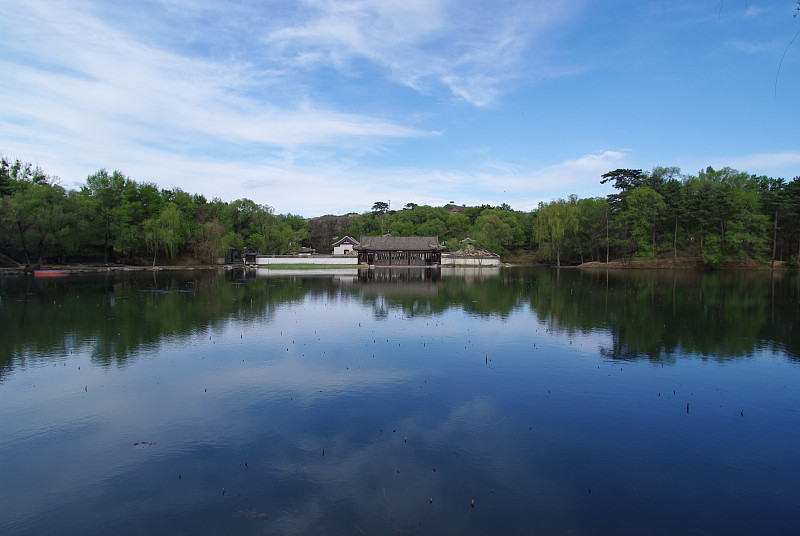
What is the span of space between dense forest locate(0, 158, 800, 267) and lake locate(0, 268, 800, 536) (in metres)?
38.9

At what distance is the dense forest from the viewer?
4784 cm

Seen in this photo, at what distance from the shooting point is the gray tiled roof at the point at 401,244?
206 ft

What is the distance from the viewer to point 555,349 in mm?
14422

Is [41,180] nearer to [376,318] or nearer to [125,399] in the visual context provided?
[376,318]

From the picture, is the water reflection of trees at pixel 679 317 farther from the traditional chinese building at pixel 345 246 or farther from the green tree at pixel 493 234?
the traditional chinese building at pixel 345 246

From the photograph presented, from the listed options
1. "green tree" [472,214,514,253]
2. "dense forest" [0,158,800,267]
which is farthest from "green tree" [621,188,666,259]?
"green tree" [472,214,514,253]

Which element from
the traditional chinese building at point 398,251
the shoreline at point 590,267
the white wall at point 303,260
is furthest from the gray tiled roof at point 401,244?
the shoreline at point 590,267

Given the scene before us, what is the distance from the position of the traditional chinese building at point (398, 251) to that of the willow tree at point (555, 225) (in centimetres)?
1602

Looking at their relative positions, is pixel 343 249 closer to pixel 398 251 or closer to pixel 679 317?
pixel 398 251

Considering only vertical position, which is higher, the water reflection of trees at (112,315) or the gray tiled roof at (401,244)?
the gray tiled roof at (401,244)

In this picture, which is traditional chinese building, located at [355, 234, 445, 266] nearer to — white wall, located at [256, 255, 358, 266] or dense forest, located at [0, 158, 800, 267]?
white wall, located at [256, 255, 358, 266]

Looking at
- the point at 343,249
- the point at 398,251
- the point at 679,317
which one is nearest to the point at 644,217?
the point at 398,251

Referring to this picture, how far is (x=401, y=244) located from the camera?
6328 centimetres

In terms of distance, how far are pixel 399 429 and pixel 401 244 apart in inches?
2180
